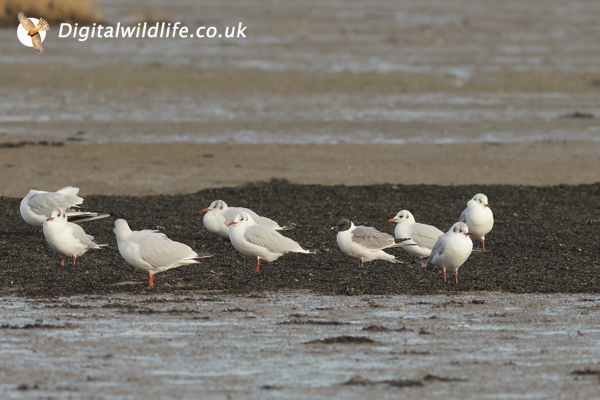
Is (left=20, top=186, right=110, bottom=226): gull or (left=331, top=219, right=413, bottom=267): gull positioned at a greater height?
(left=20, top=186, right=110, bottom=226): gull

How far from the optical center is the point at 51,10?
41.8m

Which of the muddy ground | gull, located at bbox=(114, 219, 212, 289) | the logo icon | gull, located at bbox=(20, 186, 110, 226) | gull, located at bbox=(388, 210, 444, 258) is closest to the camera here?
gull, located at bbox=(114, 219, 212, 289)

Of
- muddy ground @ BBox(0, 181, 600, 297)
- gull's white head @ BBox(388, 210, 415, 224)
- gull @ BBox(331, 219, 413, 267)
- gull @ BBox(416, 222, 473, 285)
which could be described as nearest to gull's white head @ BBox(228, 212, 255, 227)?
muddy ground @ BBox(0, 181, 600, 297)

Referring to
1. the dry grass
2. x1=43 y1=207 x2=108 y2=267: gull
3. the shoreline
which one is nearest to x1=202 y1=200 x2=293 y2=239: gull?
x1=43 y1=207 x2=108 y2=267: gull

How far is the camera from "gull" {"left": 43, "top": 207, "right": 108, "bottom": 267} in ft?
38.9

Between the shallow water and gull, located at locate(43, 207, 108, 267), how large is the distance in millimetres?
1732

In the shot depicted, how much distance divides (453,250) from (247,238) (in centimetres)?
235

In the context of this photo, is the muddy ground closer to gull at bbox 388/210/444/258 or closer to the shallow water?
gull at bbox 388/210/444/258

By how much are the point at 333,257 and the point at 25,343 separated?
5282mm

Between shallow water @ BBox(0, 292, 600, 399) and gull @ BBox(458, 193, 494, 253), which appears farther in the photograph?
gull @ BBox(458, 193, 494, 253)

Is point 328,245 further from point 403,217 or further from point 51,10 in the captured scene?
point 51,10

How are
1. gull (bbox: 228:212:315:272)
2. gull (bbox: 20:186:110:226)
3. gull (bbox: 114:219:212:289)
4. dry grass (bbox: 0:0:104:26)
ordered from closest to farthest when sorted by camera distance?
gull (bbox: 114:219:212:289) < gull (bbox: 228:212:315:272) < gull (bbox: 20:186:110:226) < dry grass (bbox: 0:0:104:26)

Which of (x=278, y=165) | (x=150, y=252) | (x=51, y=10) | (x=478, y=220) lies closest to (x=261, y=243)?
(x=150, y=252)

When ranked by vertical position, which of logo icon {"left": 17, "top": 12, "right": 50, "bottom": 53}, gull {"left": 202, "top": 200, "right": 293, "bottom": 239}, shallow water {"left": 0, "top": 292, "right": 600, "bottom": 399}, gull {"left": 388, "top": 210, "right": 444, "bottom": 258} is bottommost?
shallow water {"left": 0, "top": 292, "right": 600, "bottom": 399}
